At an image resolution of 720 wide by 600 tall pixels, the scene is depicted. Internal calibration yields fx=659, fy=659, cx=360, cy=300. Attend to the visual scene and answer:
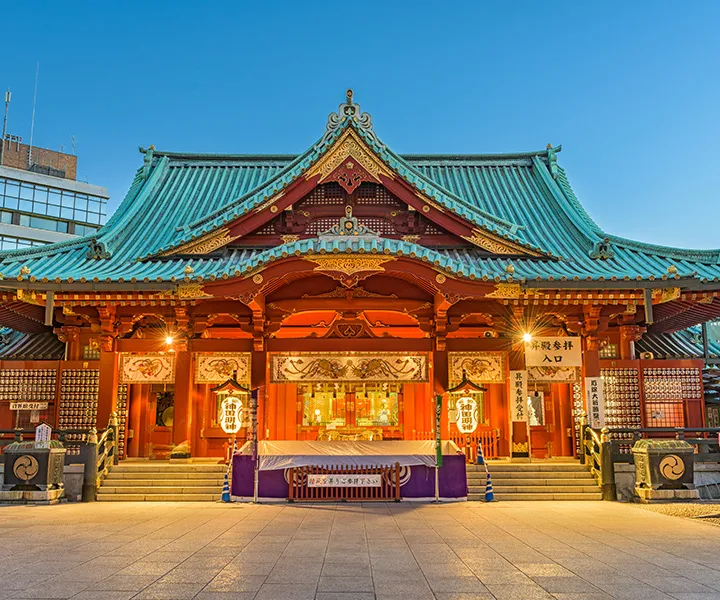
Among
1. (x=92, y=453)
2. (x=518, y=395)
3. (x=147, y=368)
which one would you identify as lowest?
(x=92, y=453)

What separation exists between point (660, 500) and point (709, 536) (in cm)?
498

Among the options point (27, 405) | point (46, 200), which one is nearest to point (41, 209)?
point (46, 200)

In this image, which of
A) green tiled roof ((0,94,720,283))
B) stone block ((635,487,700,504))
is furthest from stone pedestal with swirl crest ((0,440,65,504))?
stone block ((635,487,700,504))

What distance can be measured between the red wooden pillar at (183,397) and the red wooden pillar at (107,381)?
1725 millimetres

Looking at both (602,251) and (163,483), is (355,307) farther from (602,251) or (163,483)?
(602,251)

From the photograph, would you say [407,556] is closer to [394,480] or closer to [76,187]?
[394,480]

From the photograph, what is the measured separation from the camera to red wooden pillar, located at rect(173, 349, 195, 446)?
1838 cm

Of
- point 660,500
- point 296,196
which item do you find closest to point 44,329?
point 296,196

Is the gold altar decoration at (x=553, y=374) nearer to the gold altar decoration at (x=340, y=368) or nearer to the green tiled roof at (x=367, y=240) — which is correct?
the green tiled roof at (x=367, y=240)

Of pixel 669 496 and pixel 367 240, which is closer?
pixel 669 496

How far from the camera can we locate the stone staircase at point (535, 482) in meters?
16.1

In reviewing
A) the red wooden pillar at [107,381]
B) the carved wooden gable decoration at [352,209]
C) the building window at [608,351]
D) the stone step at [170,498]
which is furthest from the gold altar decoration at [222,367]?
the building window at [608,351]

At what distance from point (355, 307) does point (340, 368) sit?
1.81 meters

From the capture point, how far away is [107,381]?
18500 mm
